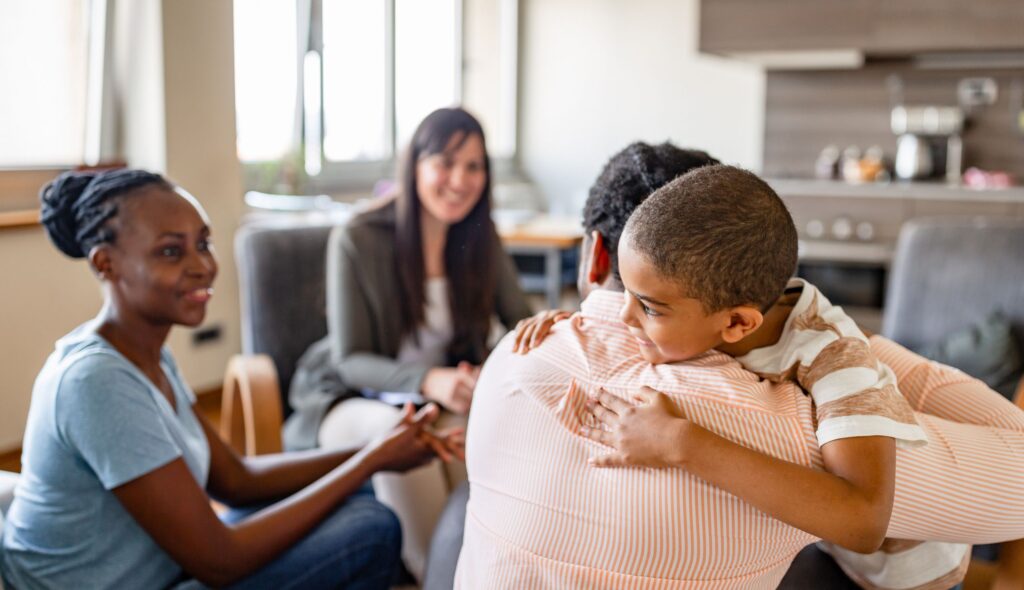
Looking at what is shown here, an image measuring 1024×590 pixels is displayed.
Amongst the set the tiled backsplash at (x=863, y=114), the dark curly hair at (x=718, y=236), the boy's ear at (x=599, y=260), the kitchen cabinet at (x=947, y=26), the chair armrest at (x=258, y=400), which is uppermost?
the kitchen cabinet at (x=947, y=26)

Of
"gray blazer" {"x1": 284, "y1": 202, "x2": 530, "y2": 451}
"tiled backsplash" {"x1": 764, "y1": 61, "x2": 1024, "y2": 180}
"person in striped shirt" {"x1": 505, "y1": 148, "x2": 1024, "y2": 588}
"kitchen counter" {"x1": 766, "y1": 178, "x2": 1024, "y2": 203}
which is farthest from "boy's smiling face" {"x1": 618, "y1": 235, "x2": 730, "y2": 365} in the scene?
"tiled backsplash" {"x1": 764, "y1": 61, "x2": 1024, "y2": 180}

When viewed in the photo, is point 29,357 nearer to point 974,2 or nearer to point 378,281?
point 378,281

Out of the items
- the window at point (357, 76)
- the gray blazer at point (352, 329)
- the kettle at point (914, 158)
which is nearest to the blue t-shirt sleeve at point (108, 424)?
the gray blazer at point (352, 329)

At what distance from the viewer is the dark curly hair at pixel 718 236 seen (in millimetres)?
837

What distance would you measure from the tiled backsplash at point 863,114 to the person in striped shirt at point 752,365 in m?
4.30

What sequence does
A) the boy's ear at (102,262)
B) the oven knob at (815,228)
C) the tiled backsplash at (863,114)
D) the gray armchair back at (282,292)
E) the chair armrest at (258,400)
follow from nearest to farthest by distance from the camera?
1. the boy's ear at (102,262)
2. the chair armrest at (258,400)
3. the gray armchair back at (282,292)
4. the oven knob at (815,228)
5. the tiled backsplash at (863,114)

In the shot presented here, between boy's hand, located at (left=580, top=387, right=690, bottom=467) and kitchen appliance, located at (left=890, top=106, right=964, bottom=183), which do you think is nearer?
boy's hand, located at (left=580, top=387, right=690, bottom=467)

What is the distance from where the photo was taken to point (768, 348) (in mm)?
969

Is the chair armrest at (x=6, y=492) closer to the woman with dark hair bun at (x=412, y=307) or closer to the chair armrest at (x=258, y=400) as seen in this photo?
the chair armrest at (x=258, y=400)

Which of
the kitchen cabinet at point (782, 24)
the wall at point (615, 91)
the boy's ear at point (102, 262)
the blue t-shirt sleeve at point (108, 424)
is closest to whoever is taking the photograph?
the blue t-shirt sleeve at point (108, 424)

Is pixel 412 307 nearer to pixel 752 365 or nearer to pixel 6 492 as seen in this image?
pixel 6 492

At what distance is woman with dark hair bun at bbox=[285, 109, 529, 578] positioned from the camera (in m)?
1.96

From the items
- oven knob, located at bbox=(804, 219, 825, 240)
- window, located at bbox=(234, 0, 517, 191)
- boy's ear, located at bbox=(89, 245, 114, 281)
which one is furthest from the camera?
oven knob, located at bbox=(804, 219, 825, 240)

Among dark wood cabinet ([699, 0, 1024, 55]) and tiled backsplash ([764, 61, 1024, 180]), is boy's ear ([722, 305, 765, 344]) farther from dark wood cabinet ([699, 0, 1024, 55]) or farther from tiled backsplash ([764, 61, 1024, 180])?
tiled backsplash ([764, 61, 1024, 180])
